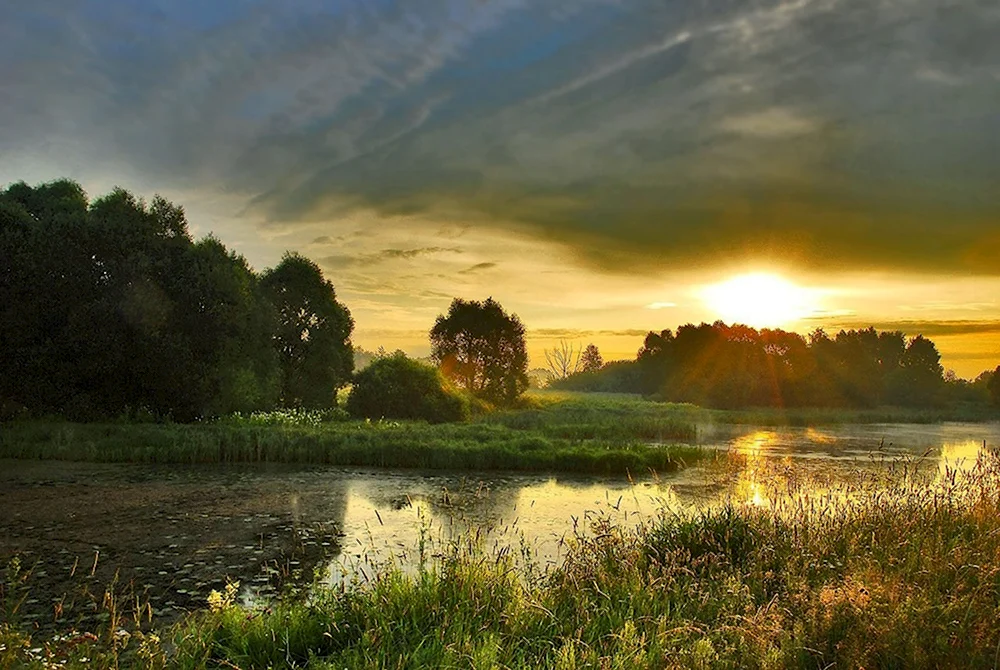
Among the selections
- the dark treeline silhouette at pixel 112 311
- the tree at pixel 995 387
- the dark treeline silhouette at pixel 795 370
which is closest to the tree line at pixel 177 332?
the dark treeline silhouette at pixel 112 311

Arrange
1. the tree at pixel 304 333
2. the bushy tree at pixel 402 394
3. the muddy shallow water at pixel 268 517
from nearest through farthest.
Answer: the muddy shallow water at pixel 268 517 → the bushy tree at pixel 402 394 → the tree at pixel 304 333

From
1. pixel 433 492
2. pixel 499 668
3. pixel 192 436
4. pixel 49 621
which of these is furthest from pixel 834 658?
pixel 192 436

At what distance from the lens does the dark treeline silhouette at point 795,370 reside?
5528 centimetres

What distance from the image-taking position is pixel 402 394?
32812 mm

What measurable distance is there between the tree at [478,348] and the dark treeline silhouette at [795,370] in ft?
59.0

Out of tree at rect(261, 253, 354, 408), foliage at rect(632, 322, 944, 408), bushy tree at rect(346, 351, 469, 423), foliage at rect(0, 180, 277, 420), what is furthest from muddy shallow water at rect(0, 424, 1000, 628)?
foliage at rect(632, 322, 944, 408)

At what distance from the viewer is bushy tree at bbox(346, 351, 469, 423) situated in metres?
32.7

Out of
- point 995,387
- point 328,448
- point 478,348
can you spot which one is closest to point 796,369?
point 995,387

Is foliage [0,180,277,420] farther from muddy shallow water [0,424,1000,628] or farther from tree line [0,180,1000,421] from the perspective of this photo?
muddy shallow water [0,424,1000,628]

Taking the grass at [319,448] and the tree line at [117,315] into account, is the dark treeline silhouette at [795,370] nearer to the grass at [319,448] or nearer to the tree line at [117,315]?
the grass at [319,448]

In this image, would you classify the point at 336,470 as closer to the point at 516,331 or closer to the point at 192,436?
the point at 192,436

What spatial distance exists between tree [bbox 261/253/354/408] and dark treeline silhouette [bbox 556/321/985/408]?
106ft

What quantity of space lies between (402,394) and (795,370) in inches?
1569

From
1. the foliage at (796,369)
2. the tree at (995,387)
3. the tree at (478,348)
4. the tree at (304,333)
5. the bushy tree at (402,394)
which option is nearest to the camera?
the bushy tree at (402,394)
